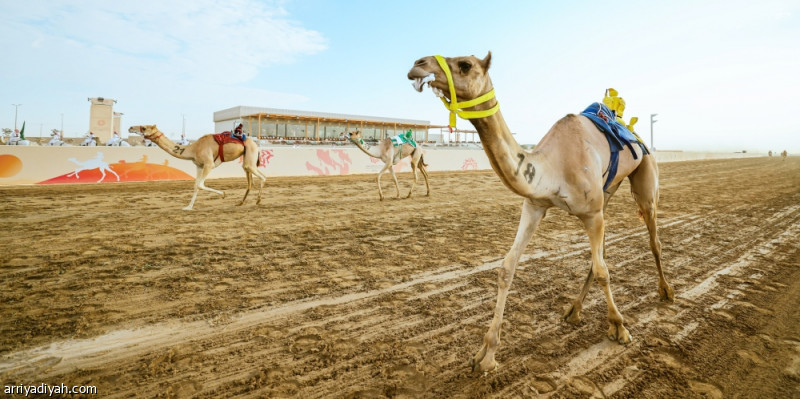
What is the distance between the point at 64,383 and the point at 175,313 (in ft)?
3.47

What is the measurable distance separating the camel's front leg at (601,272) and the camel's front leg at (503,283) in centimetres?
41

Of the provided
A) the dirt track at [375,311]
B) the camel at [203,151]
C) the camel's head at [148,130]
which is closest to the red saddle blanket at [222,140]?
the camel at [203,151]

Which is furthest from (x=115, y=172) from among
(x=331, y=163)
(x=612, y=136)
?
(x=612, y=136)

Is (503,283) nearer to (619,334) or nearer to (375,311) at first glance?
(619,334)

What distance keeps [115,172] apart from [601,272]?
18.3 meters

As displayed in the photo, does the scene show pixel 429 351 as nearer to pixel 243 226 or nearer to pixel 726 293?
pixel 726 293

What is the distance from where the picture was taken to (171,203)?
10.5 metres

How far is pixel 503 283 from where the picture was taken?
2.82 meters

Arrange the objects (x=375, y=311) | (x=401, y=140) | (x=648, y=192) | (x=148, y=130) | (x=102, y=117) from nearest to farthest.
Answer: (x=375, y=311) < (x=648, y=192) < (x=148, y=130) < (x=401, y=140) < (x=102, y=117)

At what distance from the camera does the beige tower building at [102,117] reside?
32500mm

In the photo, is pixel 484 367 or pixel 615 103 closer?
pixel 484 367

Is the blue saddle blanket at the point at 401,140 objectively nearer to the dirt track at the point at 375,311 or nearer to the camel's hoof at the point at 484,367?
the dirt track at the point at 375,311

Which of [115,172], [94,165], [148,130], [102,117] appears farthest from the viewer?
[102,117]

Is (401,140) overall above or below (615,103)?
above
